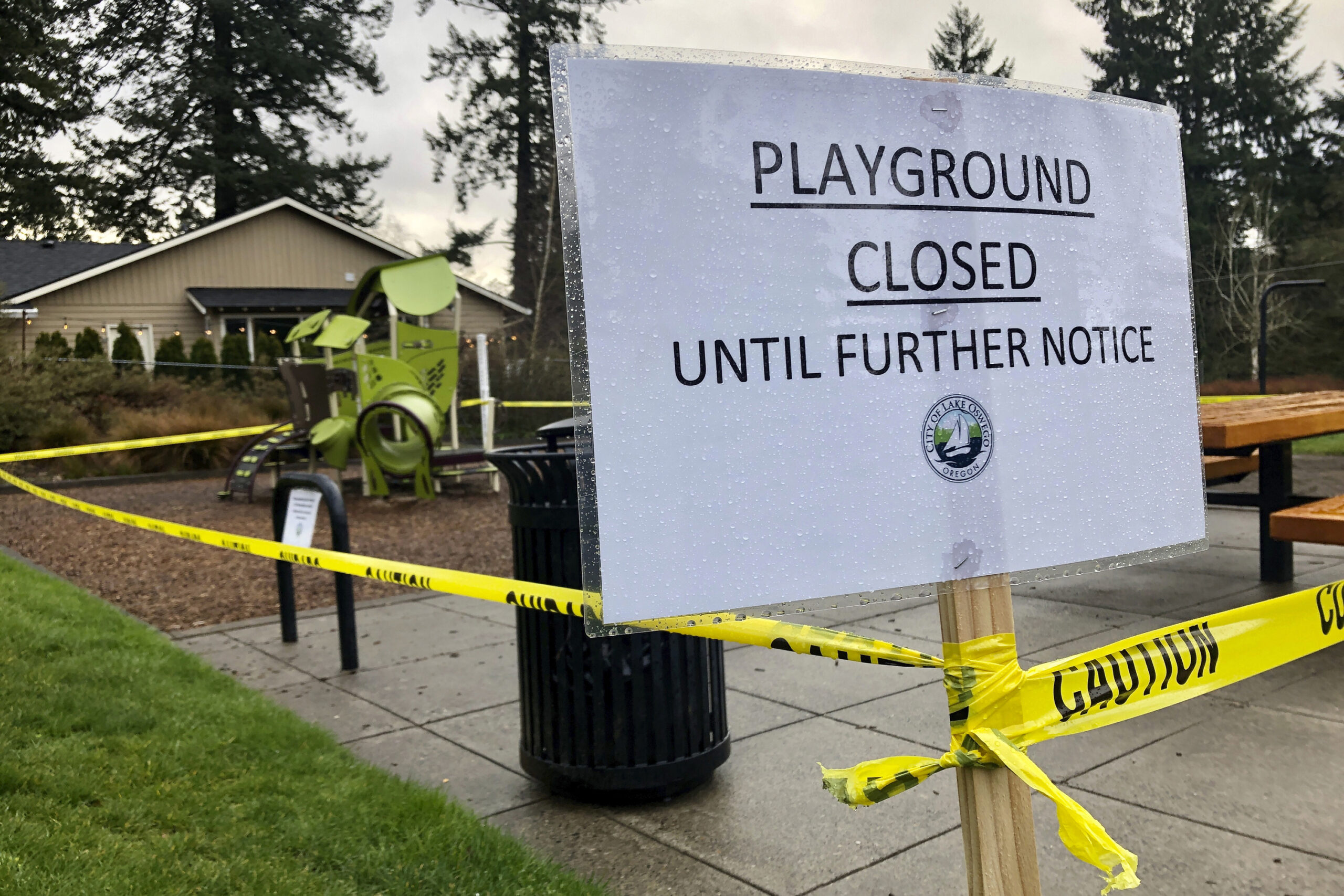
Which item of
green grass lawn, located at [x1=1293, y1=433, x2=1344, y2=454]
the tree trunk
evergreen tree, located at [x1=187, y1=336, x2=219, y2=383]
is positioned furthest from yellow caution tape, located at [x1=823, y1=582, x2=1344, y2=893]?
the tree trunk

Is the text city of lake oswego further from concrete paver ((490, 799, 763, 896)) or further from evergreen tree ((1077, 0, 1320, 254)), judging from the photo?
evergreen tree ((1077, 0, 1320, 254))

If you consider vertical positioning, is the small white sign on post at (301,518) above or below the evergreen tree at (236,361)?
below

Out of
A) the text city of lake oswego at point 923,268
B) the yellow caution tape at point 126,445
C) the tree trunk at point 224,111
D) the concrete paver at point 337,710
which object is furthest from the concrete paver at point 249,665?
the tree trunk at point 224,111

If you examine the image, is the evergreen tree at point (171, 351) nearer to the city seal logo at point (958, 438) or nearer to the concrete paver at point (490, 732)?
the concrete paver at point (490, 732)

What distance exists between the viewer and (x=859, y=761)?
3760mm

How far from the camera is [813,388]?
171 centimetres

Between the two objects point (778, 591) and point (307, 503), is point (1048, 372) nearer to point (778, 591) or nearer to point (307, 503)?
point (778, 591)

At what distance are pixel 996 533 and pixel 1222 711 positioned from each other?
296 cm

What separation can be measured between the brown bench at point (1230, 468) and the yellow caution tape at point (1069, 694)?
4.61m

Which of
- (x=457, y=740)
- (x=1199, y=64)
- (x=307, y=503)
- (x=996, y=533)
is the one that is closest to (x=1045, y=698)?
(x=996, y=533)

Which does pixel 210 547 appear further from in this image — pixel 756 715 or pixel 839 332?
pixel 839 332

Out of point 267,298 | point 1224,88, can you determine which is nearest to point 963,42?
point 1224,88

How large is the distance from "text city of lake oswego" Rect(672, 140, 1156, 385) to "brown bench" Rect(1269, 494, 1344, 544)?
3401 millimetres

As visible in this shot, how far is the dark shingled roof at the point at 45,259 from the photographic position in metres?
26.3
